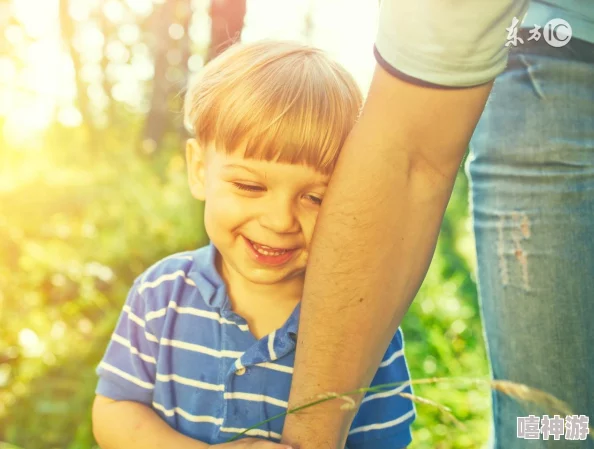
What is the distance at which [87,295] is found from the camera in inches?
126

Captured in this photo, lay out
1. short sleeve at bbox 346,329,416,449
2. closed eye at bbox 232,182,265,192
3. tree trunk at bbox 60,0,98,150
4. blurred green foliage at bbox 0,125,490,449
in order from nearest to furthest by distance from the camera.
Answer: closed eye at bbox 232,182,265,192 → short sleeve at bbox 346,329,416,449 → blurred green foliage at bbox 0,125,490,449 → tree trunk at bbox 60,0,98,150

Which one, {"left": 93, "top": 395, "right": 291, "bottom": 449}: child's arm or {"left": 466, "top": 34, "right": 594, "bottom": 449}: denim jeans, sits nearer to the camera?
{"left": 93, "top": 395, "right": 291, "bottom": 449}: child's arm

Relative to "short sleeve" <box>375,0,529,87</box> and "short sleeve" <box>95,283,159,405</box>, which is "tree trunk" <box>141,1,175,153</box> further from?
"short sleeve" <box>375,0,529,87</box>

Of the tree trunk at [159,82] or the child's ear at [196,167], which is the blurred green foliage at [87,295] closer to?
the tree trunk at [159,82]

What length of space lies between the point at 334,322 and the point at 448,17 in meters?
0.61

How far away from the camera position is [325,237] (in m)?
1.43

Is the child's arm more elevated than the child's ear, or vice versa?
the child's ear

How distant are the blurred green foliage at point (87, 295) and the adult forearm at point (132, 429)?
918mm

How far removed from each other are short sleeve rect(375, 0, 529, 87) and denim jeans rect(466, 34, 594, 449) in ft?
1.60

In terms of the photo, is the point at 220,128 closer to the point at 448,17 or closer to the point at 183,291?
the point at 183,291

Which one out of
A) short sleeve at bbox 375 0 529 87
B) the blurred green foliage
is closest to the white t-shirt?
short sleeve at bbox 375 0 529 87

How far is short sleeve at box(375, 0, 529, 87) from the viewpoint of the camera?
4.31 ft

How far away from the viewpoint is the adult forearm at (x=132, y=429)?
1.64 meters

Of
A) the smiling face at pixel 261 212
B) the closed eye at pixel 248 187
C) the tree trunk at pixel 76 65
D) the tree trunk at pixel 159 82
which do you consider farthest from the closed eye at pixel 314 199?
the tree trunk at pixel 159 82
